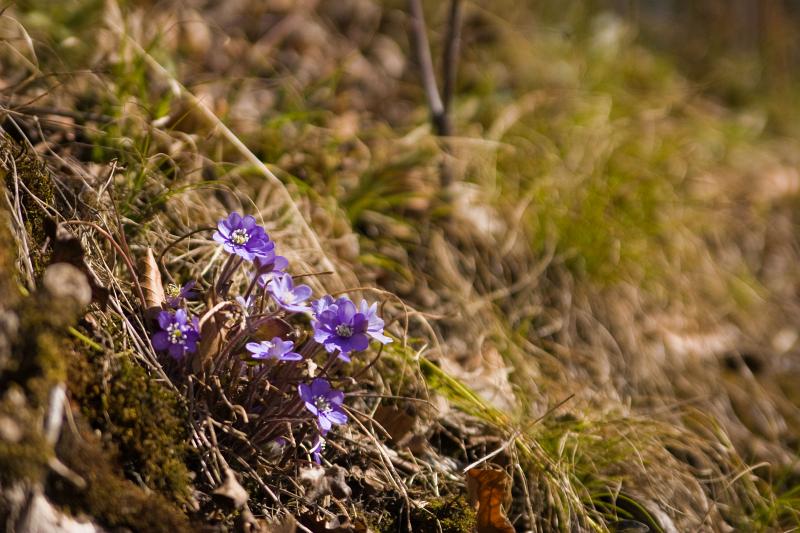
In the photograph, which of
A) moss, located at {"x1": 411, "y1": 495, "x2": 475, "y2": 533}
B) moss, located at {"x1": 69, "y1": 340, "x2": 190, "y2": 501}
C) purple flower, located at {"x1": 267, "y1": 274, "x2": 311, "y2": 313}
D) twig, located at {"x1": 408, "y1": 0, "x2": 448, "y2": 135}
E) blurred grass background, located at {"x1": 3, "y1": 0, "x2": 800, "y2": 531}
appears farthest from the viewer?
twig, located at {"x1": 408, "y1": 0, "x2": 448, "y2": 135}

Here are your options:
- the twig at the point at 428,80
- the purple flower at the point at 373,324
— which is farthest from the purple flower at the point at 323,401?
the twig at the point at 428,80

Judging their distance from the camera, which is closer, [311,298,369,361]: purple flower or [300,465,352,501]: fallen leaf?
[311,298,369,361]: purple flower

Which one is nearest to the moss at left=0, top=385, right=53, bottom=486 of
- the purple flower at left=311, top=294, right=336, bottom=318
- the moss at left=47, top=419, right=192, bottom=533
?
the moss at left=47, top=419, right=192, bottom=533

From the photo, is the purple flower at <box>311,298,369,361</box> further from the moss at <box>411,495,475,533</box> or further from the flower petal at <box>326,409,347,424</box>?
the moss at <box>411,495,475,533</box>

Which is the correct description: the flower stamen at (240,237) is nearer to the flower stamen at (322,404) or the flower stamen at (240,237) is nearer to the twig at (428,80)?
the flower stamen at (322,404)

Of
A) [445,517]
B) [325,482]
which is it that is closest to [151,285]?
[325,482]

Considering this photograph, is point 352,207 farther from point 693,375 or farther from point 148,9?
point 693,375

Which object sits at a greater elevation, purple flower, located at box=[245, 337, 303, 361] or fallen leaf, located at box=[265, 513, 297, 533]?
purple flower, located at box=[245, 337, 303, 361]
